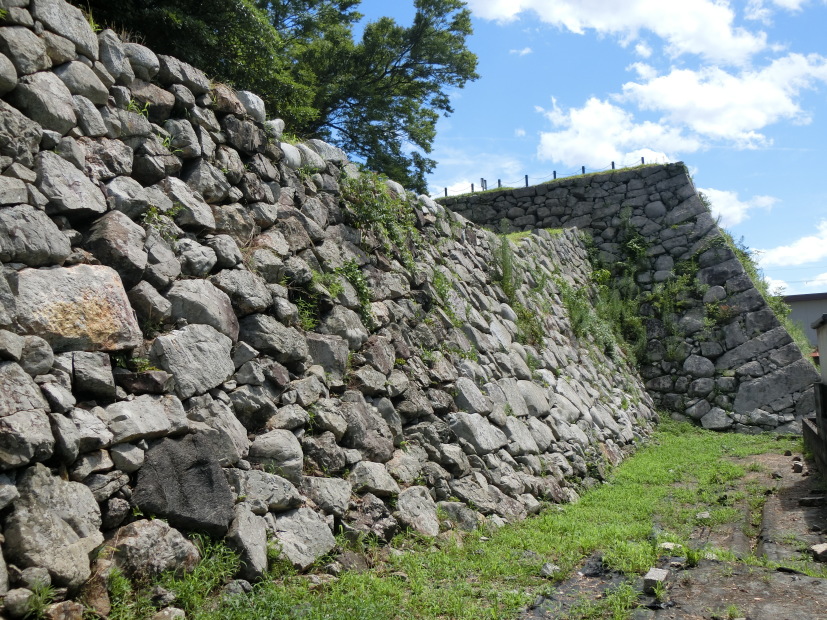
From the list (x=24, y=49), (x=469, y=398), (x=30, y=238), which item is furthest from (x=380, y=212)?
(x=30, y=238)

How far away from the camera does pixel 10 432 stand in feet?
10.2

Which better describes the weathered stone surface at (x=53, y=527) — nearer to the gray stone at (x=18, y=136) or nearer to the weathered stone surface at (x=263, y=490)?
the weathered stone surface at (x=263, y=490)

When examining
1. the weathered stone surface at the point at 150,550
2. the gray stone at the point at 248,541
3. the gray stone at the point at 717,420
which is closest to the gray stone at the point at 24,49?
the weathered stone surface at the point at 150,550

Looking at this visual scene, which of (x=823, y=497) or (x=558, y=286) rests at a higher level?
(x=558, y=286)

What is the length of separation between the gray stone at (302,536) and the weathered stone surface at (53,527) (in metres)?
1.19

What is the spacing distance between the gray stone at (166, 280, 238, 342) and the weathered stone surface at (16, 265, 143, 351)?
→ 40 cm

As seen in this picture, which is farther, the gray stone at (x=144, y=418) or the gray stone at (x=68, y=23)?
the gray stone at (x=68, y=23)

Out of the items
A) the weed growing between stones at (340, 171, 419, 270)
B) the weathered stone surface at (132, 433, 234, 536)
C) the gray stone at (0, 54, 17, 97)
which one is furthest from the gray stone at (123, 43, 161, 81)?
the weathered stone surface at (132, 433, 234, 536)

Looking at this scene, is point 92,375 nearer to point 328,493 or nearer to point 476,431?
point 328,493

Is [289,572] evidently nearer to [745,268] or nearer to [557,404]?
[557,404]

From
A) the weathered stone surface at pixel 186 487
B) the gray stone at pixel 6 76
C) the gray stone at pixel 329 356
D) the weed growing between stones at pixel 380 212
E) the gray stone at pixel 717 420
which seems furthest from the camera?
the gray stone at pixel 717 420

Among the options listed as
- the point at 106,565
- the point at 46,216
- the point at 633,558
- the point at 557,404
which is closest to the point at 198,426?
the point at 106,565

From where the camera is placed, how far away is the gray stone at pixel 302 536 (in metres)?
4.18

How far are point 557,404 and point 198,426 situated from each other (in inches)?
223
